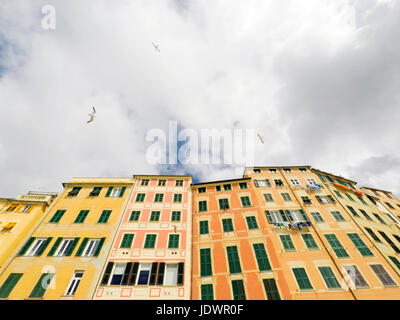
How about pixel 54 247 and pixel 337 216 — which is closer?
pixel 54 247

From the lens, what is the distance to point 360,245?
749 inches

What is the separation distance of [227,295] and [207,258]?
3.64 meters

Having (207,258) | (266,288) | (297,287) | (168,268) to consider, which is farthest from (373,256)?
(168,268)

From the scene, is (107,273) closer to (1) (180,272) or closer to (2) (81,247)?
(2) (81,247)

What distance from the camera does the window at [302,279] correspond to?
53.7 ft

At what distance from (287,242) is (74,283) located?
20429 millimetres

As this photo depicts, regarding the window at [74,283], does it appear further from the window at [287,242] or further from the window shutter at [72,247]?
the window at [287,242]

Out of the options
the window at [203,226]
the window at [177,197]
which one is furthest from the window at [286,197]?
the window at [177,197]

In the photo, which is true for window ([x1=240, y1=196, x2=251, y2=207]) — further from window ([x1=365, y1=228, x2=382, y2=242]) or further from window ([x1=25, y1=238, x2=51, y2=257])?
window ([x1=25, y1=238, x2=51, y2=257])

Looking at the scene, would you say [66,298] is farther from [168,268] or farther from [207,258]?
[207,258]

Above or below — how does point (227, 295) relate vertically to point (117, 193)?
below

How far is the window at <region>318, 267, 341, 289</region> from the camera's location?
16.3 meters

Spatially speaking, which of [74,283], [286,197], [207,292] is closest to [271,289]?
[207,292]
